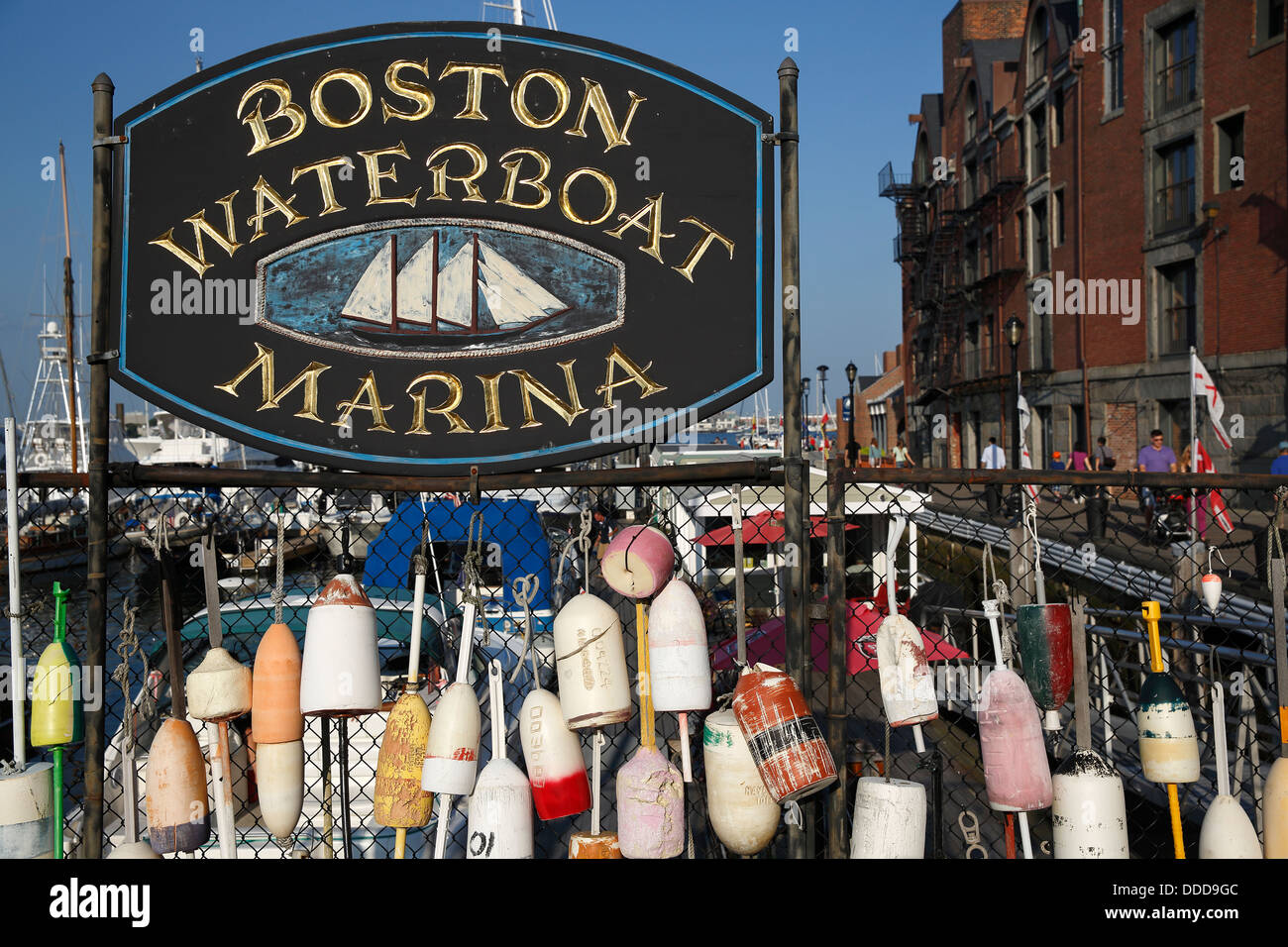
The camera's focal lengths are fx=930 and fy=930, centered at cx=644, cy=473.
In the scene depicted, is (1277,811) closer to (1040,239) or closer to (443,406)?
(443,406)

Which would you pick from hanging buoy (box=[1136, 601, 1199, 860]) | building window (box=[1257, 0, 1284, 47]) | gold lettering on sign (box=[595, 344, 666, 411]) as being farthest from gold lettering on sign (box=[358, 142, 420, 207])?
building window (box=[1257, 0, 1284, 47])

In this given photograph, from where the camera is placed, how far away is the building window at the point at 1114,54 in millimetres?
26922

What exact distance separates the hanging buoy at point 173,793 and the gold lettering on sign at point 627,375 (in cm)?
194

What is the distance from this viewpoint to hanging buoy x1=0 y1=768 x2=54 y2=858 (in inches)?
126

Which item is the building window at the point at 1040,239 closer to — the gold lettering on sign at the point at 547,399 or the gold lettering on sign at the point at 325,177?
the gold lettering on sign at the point at 547,399

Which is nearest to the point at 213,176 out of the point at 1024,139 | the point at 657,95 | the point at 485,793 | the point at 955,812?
the point at 657,95

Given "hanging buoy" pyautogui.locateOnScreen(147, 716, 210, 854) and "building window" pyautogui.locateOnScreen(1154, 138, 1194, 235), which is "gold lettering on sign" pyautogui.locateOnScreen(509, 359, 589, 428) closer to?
"hanging buoy" pyautogui.locateOnScreen(147, 716, 210, 854)

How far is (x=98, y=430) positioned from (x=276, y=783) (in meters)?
1.46

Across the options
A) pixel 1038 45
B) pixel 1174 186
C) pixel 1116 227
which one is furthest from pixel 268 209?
pixel 1038 45

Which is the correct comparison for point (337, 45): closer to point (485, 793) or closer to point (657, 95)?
point (657, 95)

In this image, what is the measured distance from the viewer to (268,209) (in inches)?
137

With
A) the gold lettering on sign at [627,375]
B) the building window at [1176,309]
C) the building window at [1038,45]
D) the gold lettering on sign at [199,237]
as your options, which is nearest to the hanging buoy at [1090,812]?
the gold lettering on sign at [627,375]
